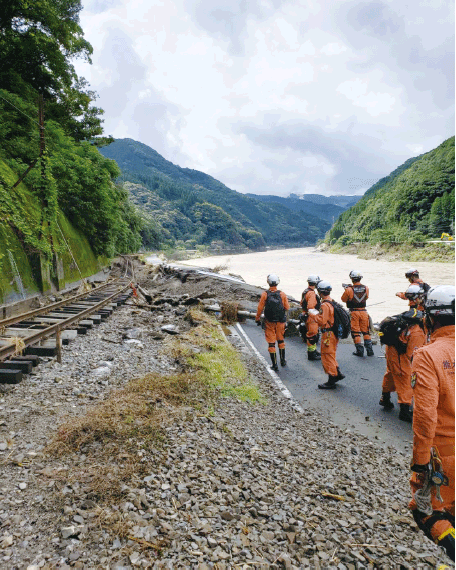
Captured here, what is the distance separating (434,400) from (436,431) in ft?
1.09

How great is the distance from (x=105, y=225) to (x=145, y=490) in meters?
24.7

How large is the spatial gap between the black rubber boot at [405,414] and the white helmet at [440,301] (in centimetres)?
356

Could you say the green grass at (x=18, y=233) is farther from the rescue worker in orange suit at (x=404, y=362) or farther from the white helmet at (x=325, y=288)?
the rescue worker in orange suit at (x=404, y=362)

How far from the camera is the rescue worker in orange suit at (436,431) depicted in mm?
2398

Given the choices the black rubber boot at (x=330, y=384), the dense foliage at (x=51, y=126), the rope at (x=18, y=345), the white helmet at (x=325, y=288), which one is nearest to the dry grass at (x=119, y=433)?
the rope at (x=18, y=345)

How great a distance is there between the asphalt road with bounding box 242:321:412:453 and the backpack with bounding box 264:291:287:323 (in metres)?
1.36

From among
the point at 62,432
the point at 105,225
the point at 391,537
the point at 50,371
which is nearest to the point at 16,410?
the point at 62,432

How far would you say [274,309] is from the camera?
7773mm

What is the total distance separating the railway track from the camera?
18.2 ft

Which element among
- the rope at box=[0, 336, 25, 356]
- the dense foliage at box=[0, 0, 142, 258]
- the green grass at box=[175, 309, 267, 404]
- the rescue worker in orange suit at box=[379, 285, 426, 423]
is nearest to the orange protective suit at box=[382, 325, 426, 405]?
the rescue worker in orange suit at box=[379, 285, 426, 423]

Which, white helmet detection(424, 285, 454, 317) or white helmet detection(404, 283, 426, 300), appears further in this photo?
white helmet detection(404, 283, 426, 300)

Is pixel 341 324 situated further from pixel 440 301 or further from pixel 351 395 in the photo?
pixel 440 301

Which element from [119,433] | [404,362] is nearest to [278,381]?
[404,362]

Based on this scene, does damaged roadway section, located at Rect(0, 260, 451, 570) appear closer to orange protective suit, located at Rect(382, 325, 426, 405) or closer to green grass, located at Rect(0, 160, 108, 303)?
orange protective suit, located at Rect(382, 325, 426, 405)
